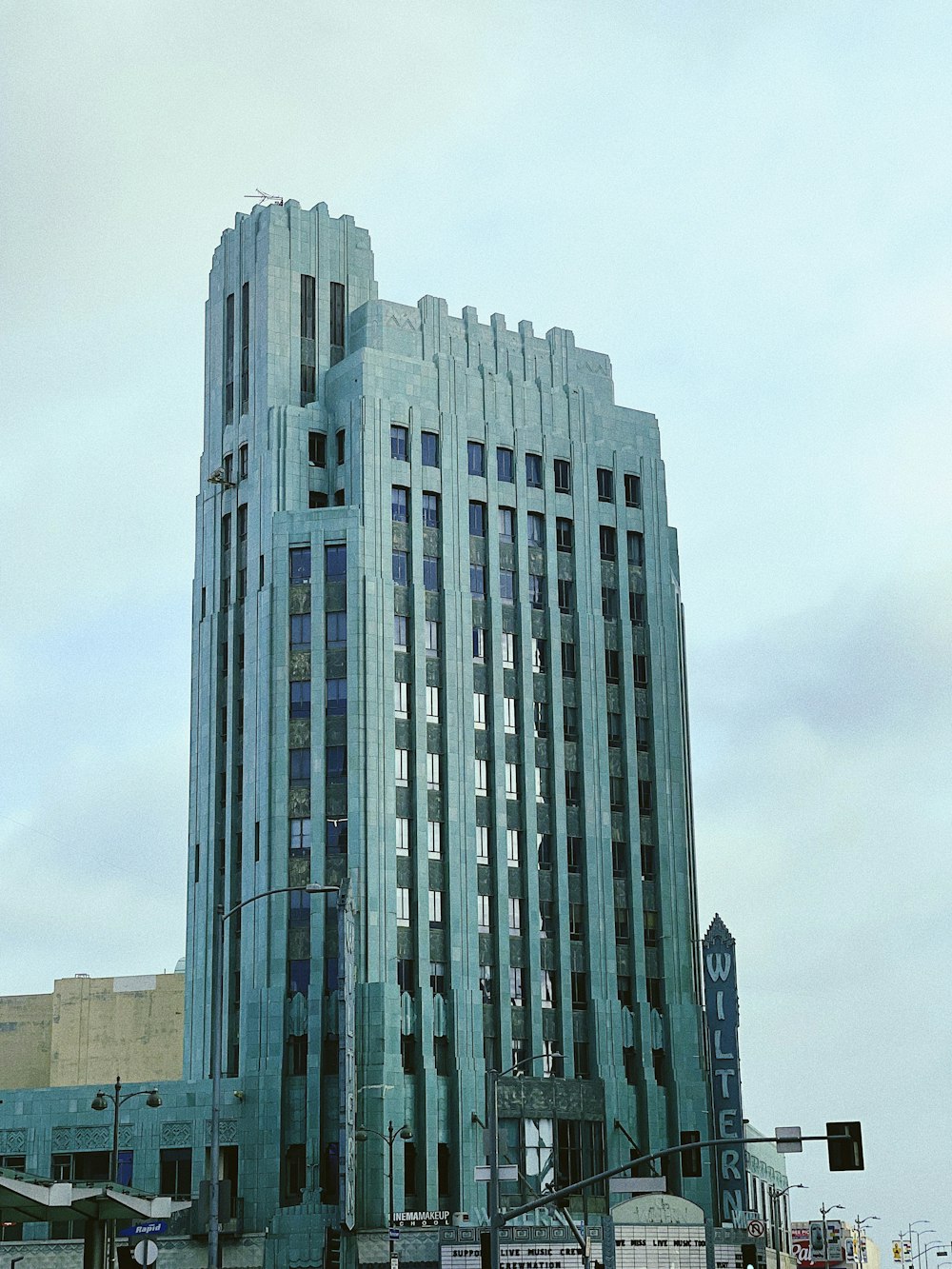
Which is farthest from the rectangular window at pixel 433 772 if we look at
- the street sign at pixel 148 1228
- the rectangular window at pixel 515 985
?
the street sign at pixel 148 1228

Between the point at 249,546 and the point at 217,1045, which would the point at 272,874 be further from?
Answer: the point at 217,1045

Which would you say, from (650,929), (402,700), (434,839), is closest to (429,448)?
(402,700)

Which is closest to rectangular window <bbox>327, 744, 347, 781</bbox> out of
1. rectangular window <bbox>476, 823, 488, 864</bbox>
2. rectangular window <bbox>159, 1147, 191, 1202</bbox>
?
rectangular window <bbox>476, 823, 488, 864</bbox>

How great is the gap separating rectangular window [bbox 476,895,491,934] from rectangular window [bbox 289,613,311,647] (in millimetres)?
19044

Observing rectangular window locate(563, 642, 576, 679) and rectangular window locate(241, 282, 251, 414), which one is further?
rectangular window locate(241, 282, 251, 414)

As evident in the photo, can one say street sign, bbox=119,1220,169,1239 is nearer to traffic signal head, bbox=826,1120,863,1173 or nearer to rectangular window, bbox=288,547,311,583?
traffic signal head, bbox=826,1120,863,1173

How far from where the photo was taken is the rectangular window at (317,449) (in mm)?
117125

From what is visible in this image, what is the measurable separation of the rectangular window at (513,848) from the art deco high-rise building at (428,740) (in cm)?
32

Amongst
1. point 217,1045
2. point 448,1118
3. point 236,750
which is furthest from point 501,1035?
point 217,1045

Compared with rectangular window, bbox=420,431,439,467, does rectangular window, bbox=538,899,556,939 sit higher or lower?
lower

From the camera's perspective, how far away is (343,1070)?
9481cm

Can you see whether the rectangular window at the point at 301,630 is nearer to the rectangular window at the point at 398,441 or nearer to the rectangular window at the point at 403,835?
the rectangular window at the point at 403,835

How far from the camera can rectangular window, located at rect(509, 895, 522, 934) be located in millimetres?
112438

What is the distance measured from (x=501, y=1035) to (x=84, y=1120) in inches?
978
